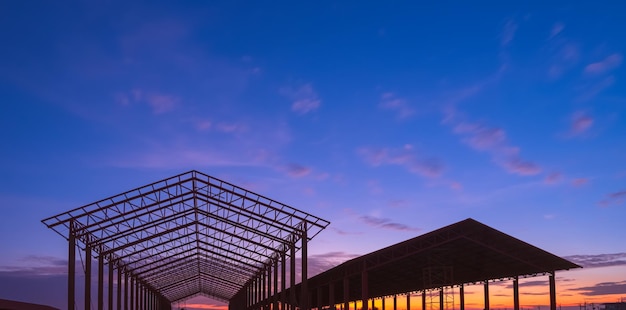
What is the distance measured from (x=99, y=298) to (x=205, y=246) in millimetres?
13603

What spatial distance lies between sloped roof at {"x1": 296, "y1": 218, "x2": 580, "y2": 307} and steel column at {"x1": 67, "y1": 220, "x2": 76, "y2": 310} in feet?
55.1

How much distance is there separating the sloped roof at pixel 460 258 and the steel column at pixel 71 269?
1680 centimetres

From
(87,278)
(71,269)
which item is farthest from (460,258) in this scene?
(71,269)

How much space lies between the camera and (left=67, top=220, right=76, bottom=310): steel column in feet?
114

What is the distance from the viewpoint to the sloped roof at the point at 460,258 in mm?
36281

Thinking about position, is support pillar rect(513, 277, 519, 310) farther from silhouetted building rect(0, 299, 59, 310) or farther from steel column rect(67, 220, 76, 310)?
silhouetted building rect(0, 299, 59, 310)

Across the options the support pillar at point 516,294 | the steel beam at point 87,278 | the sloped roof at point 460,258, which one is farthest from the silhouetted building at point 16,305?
the support pillar at point 516,294

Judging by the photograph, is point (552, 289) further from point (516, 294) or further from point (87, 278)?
point (87, 278)

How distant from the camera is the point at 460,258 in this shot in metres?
41.7

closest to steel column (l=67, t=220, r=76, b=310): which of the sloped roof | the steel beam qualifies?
the steel beam

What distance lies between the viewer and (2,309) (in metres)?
22.5

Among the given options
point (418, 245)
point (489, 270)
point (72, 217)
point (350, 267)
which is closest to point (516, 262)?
point (489, 270)

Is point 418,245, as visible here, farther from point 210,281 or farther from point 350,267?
point 210,281

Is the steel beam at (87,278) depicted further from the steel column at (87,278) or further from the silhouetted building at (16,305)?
the silhouetted building at (16,305)
